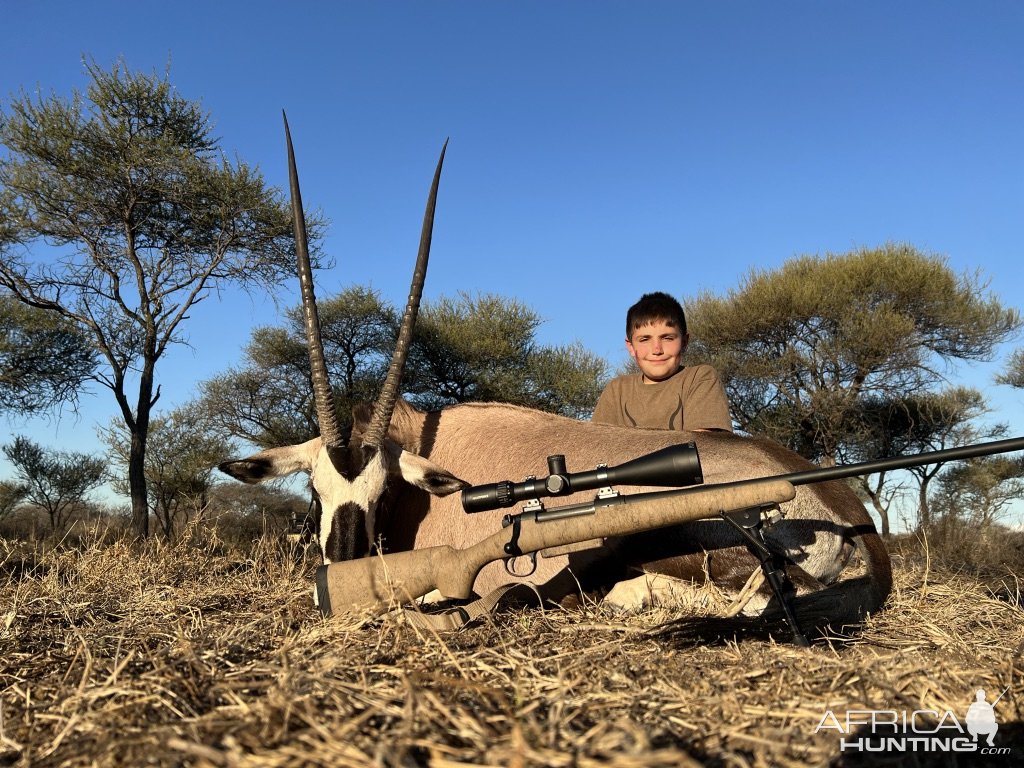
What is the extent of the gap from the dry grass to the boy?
180cm

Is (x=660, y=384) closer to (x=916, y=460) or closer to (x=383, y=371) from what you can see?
(x=916, y=460)

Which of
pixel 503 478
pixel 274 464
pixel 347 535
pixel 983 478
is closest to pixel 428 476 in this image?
pixel 503 478

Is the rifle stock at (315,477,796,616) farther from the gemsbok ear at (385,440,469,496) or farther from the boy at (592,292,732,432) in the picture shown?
the boy at (592,292,732,432)

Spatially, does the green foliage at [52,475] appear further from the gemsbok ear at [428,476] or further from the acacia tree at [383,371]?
the gemsbok ear at [428,476]

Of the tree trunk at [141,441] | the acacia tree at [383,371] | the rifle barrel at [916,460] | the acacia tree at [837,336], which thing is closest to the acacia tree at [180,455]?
the acacia tree at [383,371]

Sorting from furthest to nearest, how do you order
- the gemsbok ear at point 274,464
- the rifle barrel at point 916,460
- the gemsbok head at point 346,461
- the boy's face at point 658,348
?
the boy's face at point 658,348
the gemsbok ear at point 274,464
the gemsbok head at point 346,461
the rifle barrel at point 916,460

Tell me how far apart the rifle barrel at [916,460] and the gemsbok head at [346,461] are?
78.1 inches

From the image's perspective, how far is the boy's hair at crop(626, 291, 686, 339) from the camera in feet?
15.8

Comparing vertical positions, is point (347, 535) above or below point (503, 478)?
below

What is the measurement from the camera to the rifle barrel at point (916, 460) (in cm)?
224

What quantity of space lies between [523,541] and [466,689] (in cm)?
104

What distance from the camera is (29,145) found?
10938 millimetres

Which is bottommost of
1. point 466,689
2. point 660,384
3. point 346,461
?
point 466,689

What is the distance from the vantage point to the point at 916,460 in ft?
7.64
